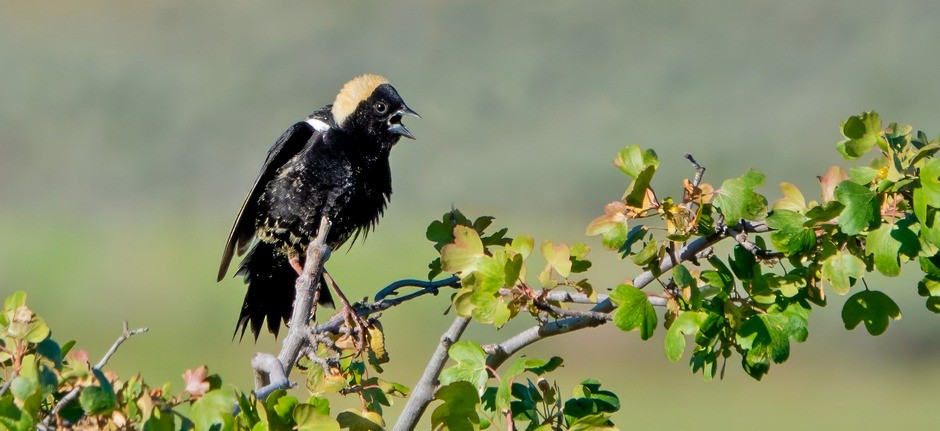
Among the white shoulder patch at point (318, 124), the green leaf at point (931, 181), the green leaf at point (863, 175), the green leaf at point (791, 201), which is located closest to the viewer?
the green leaf at point (931, 181)

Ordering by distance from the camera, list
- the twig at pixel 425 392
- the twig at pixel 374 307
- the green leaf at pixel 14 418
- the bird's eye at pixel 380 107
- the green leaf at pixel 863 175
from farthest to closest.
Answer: the bird's eye at pixel 380 107 < the twig at pixel 374 307 < the twig at pixel 425 392 < the green leaf at pixel 863 175 < the green leaf at pixel 14 418

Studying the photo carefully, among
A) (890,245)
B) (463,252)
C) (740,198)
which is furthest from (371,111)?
(890,245)

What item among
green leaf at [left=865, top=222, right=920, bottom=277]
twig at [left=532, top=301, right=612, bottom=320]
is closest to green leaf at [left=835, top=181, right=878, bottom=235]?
green leaf at [left=865, top=222, right=920, bottom=277]

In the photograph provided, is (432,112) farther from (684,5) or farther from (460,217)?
(460,217)

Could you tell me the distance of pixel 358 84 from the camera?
432 centimetres

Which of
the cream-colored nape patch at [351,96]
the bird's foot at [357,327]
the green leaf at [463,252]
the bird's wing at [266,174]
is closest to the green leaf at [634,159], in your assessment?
the green leaf at [463,252]

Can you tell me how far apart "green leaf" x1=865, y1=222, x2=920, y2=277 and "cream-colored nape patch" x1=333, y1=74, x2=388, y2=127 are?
2.85 meters

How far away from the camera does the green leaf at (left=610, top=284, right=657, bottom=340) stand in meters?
1.61

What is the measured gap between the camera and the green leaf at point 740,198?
160 cm

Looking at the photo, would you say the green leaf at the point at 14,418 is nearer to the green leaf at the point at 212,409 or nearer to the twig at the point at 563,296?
the green leaf at the point at 212,409

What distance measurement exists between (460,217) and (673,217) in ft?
1.60

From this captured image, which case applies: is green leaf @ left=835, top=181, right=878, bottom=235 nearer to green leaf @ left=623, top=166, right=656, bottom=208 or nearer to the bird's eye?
green leaf @ left=623, top=166, right=656, bottom=208

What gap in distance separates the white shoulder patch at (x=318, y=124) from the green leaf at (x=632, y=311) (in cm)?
264

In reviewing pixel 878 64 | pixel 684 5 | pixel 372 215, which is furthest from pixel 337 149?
pixel 684 5
